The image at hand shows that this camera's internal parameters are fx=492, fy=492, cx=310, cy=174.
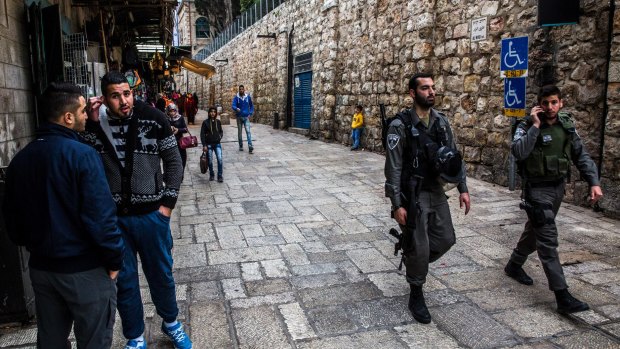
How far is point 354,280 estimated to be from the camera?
420 cm

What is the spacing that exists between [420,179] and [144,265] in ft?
6.15

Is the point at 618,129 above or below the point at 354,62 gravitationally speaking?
below

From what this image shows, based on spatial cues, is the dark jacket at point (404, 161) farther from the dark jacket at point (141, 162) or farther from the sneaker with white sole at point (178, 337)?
the sneaker with white sole at point (178, 337)

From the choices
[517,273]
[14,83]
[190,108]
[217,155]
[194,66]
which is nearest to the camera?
[517,273]

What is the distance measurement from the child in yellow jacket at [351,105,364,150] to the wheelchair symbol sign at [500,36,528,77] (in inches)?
247

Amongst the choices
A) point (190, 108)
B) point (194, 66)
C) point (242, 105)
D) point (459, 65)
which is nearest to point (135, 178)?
point (459, 65)

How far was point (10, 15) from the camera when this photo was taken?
5117 millimetres

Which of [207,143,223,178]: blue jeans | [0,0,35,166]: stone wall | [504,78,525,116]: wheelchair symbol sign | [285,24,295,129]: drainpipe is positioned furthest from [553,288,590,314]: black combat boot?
[285,24,295,129]: drainpipe

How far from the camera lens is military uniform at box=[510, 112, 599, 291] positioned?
3.57 m

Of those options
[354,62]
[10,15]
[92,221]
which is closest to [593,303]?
[92,221]

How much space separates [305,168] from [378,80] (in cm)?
360

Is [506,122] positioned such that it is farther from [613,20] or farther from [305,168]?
[305,168]

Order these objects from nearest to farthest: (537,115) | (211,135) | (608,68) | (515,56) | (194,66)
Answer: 1. (537,115)
2. (608,68)
3. (515,56)
4. (211,135)
5. (194,66)

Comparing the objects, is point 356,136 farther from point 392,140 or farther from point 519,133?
point 392,140
